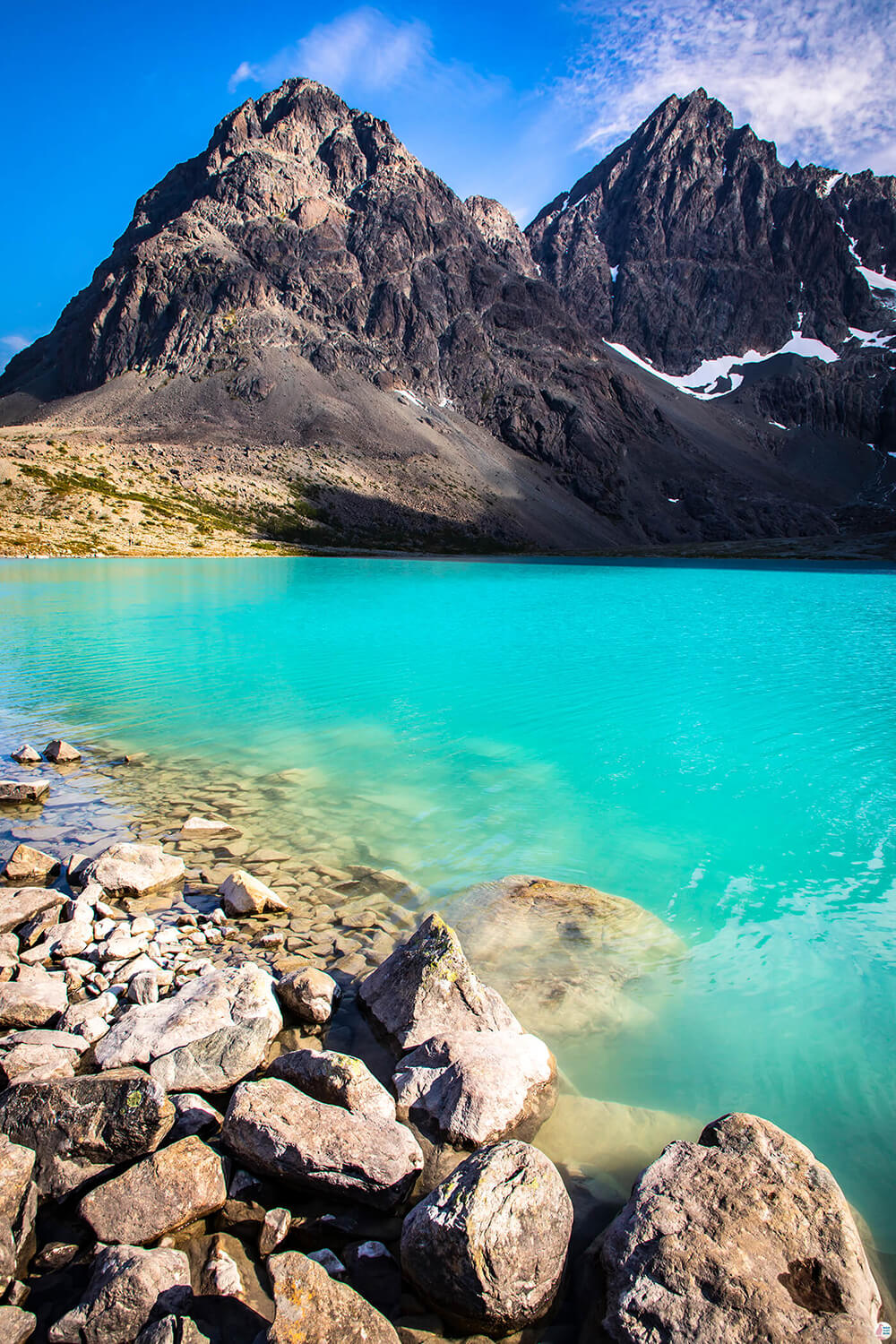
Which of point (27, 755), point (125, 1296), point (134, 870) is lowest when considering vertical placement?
point (27, 755)

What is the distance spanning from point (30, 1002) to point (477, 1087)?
378 cm

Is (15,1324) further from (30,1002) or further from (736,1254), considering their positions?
(736,1254)

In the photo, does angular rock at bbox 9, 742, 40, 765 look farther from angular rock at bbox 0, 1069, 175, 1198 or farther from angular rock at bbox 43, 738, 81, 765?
angular rock at bbox 0, 1069, 175, 1198

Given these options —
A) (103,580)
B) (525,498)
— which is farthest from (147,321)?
(103,580)

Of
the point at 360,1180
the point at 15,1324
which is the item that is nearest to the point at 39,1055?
the point at 15,1324

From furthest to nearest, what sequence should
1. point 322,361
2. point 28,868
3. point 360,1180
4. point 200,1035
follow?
point 322,361 < point 28,868 < point 200,1035 < point 360,1180

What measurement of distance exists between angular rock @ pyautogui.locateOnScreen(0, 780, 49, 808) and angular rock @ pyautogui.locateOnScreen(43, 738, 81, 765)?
218 centimetres

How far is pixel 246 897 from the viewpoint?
8203mm

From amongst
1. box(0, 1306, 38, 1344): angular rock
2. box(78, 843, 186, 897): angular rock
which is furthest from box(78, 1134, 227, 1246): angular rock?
box(78, 843, 186, 897): angular rock

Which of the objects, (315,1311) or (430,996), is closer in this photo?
(315,1311)

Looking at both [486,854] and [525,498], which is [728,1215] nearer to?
[486,854]

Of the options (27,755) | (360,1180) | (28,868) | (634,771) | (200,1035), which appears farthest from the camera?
(634,771)

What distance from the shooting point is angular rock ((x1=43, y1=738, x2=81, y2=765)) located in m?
14.2

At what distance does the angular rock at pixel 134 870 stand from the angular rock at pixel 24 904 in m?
0.58
